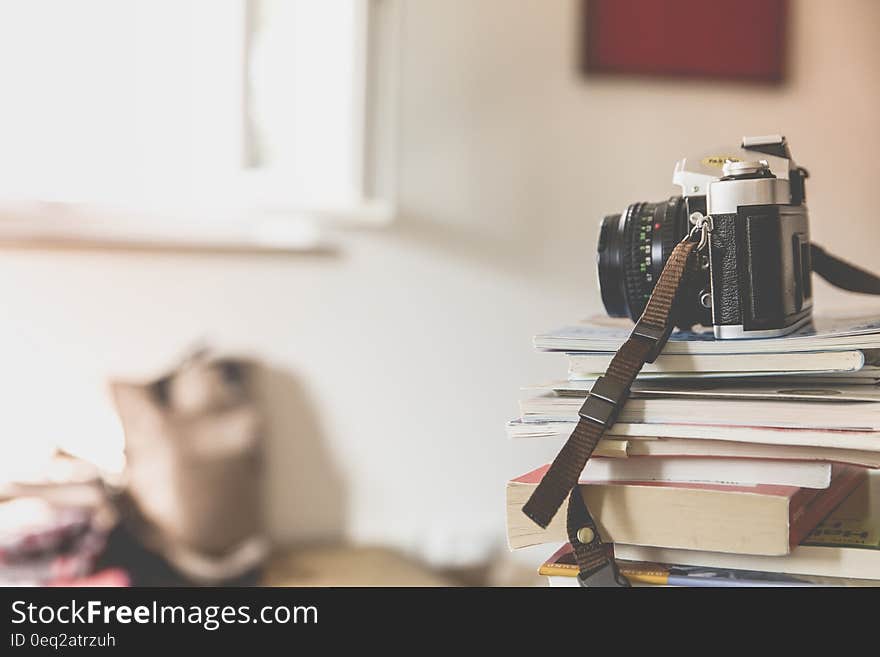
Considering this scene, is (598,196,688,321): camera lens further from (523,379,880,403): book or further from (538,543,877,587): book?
(538,543,877,587): book

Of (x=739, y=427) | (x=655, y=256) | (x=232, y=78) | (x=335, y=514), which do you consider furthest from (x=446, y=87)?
(x=739, y=427)

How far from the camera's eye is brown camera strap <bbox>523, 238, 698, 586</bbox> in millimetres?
521

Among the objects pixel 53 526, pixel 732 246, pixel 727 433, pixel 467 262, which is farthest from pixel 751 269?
pixel 53 526

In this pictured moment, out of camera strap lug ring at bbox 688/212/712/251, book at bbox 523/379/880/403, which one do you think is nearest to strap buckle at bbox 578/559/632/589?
book at bbox 523/379/880/403

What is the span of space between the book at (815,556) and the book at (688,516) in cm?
1

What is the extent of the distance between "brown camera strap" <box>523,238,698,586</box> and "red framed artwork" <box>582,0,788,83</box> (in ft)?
3.85

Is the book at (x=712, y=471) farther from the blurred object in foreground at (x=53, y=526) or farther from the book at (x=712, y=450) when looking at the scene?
the blurred object in foreground at (x=53, y=526)

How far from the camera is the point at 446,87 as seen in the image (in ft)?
5.22

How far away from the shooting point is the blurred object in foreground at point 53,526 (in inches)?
52.1

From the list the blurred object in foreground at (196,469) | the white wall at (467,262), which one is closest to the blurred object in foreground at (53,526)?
the blurred object in foreground at (196,469)

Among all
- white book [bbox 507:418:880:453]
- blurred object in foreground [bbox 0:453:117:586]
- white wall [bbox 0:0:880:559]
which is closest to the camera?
white book [bbox 507:418:880:453]

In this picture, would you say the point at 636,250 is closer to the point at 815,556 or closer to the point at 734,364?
the point at 734,364
